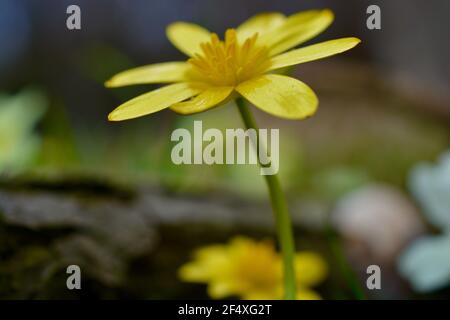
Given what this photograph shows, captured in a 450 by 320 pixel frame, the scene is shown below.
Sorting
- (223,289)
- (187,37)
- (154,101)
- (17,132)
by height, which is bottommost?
(223,289)

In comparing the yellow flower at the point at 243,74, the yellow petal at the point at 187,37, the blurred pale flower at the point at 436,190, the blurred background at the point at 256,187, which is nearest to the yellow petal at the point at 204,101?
the yellow flower at the point at 243,74

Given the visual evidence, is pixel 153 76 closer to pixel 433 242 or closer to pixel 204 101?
pixel 204 101

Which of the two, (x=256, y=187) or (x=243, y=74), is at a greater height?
(x=256, y=187)

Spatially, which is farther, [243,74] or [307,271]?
[307,271]

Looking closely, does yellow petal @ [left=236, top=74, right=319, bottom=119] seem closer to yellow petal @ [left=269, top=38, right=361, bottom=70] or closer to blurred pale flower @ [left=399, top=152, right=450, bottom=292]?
yellow petal @ [left=269, top=38, right=361, bottom=70]

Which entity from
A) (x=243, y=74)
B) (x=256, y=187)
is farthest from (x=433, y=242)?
(x=256, y=187)

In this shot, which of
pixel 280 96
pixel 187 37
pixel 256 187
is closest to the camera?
pixel 280 96

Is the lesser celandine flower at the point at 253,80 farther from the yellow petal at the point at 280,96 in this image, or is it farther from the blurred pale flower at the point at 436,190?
the blurred pale flower at the point at 436,190
